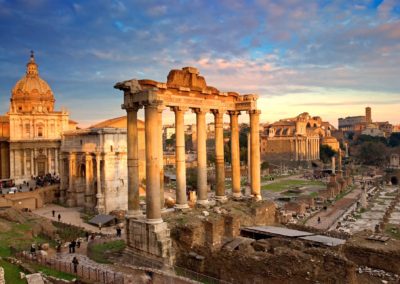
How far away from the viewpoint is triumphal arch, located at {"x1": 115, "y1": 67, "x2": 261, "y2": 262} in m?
14.7

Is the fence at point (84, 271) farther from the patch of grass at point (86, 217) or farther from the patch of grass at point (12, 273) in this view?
the patch of grass at point (86, 217)

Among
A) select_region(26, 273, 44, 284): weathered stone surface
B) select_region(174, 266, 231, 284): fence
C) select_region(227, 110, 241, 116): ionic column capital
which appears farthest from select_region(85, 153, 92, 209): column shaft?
select_region(174, 266, 231, 284): fence

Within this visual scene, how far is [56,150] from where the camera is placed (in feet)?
157

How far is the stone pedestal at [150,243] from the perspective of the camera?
561 inches

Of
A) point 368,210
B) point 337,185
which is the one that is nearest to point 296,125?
point 337,185

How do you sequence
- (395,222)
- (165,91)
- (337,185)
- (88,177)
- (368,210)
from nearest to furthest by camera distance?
(165,91) → (395,222) → (88,177) → (368,210) → (337,185)

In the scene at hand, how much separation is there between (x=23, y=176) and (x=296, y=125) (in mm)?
88852

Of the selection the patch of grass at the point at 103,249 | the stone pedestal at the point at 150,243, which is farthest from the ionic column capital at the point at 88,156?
the stone pedestal at the point at 150,243

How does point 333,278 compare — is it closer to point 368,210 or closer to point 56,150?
point 368,210

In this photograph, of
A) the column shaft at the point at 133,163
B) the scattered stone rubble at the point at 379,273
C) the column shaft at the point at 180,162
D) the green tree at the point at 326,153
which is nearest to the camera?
the scattered stone rubble at the point at 379,273

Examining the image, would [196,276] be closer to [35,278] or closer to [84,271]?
[84,271]

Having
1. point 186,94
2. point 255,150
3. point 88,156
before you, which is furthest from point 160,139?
point 88,156

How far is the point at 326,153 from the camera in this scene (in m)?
119

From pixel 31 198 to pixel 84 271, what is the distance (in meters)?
24.3
